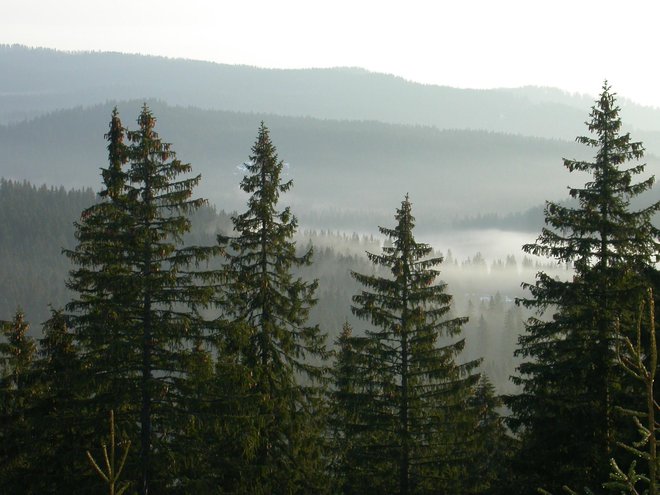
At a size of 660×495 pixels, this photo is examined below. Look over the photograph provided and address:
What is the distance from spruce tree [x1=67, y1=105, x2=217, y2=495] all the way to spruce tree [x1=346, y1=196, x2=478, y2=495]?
548cm

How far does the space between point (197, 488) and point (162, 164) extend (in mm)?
6893

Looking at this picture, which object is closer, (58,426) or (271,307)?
(58,426)

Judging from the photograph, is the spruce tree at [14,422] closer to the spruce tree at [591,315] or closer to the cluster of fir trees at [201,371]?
the cluster of fir trees at [201,371]

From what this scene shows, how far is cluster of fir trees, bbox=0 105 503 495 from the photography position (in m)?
15.3

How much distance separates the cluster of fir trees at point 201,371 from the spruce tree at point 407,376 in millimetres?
46

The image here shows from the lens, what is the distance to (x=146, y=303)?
1536 centimetres

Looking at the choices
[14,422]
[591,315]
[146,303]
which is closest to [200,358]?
[146,303]

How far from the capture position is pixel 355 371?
1959 cm

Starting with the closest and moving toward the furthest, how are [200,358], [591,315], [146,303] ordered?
[200,358]
[146,303]
[591,315]

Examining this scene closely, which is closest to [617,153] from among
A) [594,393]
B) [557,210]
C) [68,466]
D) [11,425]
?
[557,210]

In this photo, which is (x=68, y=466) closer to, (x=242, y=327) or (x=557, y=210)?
(x=242, y=327)

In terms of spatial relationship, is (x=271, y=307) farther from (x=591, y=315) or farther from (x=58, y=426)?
(x=591, y=315)

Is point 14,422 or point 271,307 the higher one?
point 271,307

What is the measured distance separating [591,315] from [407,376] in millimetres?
5455
